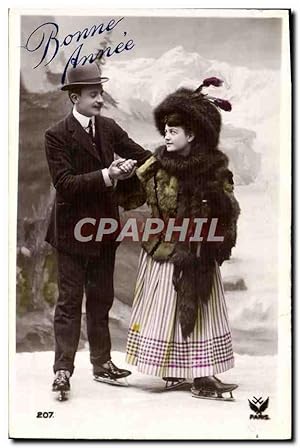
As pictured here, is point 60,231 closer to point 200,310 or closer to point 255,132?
point 200,310

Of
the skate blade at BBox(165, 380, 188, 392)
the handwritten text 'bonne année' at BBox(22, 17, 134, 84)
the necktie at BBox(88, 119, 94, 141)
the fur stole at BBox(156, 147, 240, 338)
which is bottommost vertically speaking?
the skate blade at BBox(165, 380, 188, 392)

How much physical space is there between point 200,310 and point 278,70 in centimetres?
52

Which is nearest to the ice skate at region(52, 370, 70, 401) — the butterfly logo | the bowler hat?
the butterfly logo

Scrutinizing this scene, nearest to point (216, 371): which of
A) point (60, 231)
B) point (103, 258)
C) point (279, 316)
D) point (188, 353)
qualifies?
point (188, 353)

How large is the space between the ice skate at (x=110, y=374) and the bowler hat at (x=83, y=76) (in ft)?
1.88

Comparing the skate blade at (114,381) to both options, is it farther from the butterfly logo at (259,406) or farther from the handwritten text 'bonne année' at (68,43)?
the handwritten text 'bonne année' at (68,43)

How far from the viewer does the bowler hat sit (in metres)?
1.42

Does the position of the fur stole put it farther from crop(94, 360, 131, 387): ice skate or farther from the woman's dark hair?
crop(94, 360, 131, 387): ice skate

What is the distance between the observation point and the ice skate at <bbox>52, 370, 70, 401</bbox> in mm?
1409

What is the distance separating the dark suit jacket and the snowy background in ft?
0.08

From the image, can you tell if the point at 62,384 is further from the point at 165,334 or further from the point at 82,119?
the point at 82,119

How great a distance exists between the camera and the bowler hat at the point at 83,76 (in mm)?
1421

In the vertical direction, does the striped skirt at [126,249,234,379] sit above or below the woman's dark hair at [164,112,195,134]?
below

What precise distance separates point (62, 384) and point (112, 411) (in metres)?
0.12
